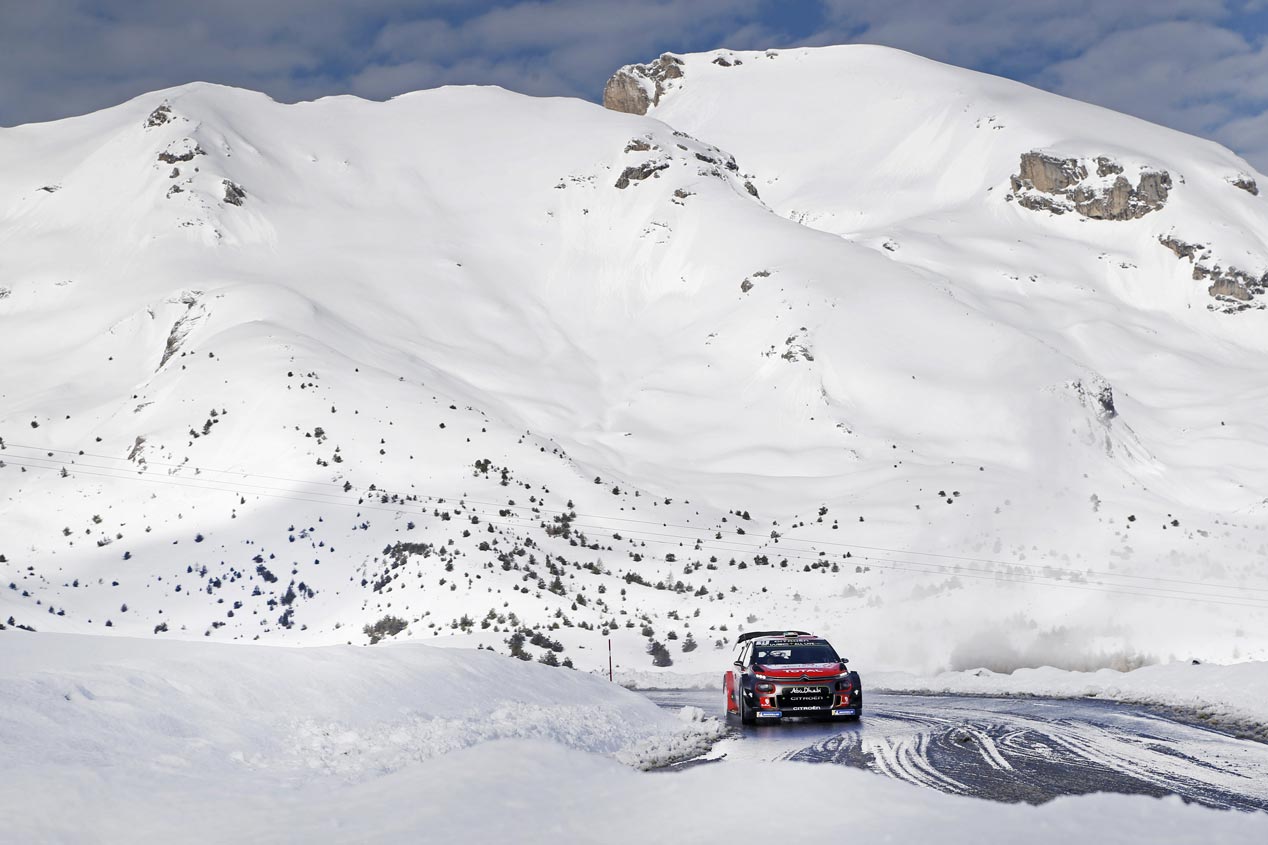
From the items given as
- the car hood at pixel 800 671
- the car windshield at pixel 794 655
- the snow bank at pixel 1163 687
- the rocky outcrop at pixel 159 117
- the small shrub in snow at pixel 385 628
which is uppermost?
the rocky outcrop at pixel 159 117

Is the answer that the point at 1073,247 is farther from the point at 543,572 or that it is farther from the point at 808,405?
the point at 543,572

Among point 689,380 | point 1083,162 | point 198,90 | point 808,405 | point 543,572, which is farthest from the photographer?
point 1083,162

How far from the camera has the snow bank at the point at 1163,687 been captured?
20.1 metres

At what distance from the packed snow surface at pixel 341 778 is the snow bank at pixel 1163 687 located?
11.2m

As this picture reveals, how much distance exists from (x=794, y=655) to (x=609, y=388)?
82771 mm

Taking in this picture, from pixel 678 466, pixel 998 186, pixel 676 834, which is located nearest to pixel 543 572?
pixel 678 466

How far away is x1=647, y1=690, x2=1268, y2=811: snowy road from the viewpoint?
42.2 feet

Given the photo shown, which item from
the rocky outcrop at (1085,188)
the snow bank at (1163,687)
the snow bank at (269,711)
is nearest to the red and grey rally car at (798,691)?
the snow bank at (269,711)

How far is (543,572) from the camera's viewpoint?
5816 cm

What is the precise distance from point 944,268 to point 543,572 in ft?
308

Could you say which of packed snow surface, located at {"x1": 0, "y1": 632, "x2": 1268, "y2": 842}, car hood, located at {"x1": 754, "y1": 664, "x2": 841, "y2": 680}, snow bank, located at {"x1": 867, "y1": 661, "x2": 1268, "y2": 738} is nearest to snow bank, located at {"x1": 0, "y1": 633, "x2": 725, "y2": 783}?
packed snow surface, located at {"x1": 0, "y1": 632, "x2": 1268, "y2": 842}

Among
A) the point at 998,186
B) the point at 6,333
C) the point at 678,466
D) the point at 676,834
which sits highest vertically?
the point at 998,186

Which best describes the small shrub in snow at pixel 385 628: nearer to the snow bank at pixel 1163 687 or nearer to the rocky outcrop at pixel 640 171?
the snow bank at pixel 1163 687

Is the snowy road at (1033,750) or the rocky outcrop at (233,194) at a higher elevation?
the rocky outcrop at (233,194)
